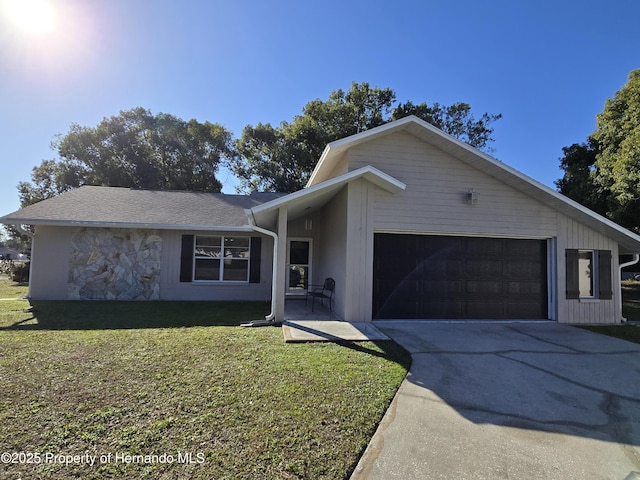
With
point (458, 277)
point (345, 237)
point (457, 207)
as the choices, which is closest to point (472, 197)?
point (457, 207)

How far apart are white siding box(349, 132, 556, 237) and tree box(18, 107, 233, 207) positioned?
69.9 feet

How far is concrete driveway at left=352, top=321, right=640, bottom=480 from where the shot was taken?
2.48 m

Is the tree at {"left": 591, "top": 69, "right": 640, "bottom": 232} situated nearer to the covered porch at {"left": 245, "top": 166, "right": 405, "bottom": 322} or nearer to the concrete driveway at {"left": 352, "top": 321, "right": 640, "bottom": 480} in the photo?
the concrete driveway at {"left": 352, "top": 321, "right": 640, "bottom": 480}

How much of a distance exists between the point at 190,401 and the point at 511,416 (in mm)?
3198

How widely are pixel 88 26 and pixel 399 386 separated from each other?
377 inches

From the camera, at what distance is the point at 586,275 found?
8984 mm

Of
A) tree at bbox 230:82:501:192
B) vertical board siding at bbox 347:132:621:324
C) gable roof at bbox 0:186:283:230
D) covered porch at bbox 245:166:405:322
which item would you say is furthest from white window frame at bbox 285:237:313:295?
tree at bbox 230:82:501:192

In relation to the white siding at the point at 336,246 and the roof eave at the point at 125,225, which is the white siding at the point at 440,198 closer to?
the white siding at the point at 336,246

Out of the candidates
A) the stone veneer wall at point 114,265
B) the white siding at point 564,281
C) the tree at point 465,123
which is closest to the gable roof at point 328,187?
the white siding at point 564,281

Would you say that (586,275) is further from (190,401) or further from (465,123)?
(465,123)

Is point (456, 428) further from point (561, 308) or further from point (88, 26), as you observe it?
point (88, 26)

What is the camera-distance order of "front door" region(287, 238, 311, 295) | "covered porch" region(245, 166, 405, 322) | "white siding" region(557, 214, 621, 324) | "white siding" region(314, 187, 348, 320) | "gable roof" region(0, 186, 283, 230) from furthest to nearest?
1. "front door" region(287, 238, 311, 295)
2. "gable roof" region(0, 186, 283, 230)
3. "white siding" region(557, 214, 621, 324)
4. "white siding" region(314, 187, 348, 320)
5. "covered porch" region(245, 166, 405, 322)

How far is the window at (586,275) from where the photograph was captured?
8930 millimetres

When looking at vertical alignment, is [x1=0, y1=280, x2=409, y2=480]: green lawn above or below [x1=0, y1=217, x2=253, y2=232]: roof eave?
below
